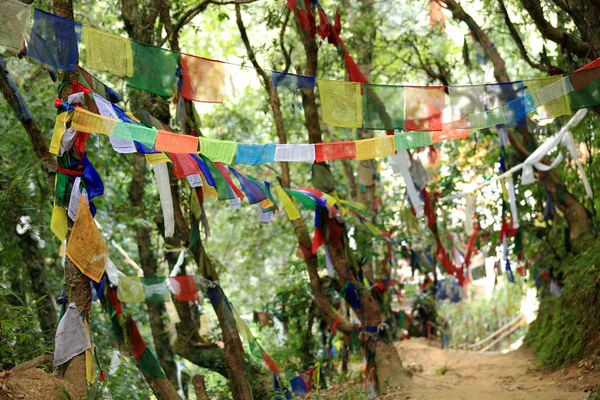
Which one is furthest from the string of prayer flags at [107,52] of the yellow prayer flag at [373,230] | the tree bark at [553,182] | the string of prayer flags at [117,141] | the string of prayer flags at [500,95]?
the tree bark at [553,182]

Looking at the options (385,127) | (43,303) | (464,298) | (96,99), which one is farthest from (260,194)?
(464,298)

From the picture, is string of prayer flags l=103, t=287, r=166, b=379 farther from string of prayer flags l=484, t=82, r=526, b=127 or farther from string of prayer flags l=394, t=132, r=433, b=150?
string of prayer flags l=484, t=82, r=526, b=127

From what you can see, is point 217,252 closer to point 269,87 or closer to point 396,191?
point 396,191

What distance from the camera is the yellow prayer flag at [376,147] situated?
237 inches

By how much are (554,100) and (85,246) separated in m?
3.95

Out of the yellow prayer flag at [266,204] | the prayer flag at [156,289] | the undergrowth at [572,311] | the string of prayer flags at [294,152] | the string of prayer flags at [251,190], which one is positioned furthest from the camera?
the undergrowth at [572,311]

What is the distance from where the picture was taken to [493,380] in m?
8.88

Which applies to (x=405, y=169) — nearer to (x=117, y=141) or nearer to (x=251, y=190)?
(x=251, y=190)

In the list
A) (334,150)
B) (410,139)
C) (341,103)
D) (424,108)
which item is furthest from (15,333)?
(424,108)

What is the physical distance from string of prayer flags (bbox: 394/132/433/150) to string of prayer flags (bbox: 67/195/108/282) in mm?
2576

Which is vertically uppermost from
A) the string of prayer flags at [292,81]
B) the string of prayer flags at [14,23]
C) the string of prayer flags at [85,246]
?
the string of prayer flags at [14,23]

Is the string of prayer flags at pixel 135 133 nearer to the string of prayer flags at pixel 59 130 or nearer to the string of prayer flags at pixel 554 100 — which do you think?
the string of prayer flags at pixel 59 130

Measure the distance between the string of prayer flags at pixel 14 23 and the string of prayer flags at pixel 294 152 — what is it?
2093 millimetres

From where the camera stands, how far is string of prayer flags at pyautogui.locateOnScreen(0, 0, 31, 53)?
4691 mm
